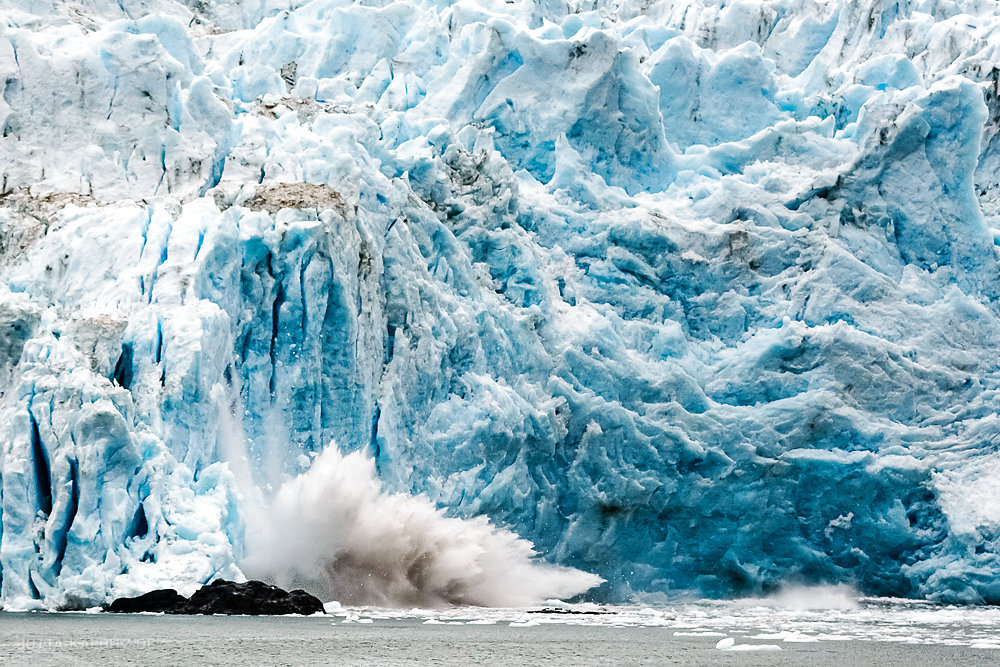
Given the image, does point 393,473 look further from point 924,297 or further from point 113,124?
point 924,297

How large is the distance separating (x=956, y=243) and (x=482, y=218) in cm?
956

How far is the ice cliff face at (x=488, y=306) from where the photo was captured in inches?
768

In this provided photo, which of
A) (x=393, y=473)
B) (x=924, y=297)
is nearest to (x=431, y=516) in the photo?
(x=393, y=473)

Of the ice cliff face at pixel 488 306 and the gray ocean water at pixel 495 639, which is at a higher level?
the ice cliff face at pixel 488 306

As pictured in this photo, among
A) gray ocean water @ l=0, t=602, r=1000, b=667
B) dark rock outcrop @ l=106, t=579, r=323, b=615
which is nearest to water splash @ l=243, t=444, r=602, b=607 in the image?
dark rock outcrop @ l=106, t=579, r=323, b=615

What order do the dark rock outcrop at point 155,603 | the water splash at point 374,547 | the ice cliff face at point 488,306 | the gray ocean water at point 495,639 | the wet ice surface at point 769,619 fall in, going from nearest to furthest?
the gray ocean water at point 495,639, the wet ice surface at point 769,619, the dark rock outcrop at point 155,603, the ice cliff face at point 488,306, the water splash at point 374,547

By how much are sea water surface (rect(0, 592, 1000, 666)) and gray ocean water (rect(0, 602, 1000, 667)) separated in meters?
0.02

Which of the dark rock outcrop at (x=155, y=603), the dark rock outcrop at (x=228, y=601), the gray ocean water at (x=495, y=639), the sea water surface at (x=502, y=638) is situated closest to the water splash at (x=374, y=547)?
the dark rock outcrop at (x=228, y=601)

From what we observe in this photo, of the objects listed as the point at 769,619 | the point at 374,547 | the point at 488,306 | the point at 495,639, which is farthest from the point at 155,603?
the point at 769,619

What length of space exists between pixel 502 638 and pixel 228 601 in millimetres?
4430

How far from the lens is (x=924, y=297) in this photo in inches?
1052

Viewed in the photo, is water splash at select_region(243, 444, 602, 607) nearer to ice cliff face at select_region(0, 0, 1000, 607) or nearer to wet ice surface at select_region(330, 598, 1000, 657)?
ice cliff face at select_region(0, 0, 1000, 607)

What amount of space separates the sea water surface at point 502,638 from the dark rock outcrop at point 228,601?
262 millimetres

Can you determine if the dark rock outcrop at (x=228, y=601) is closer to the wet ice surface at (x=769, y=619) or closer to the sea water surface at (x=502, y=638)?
the sea water surface at (x=502, y=638)
